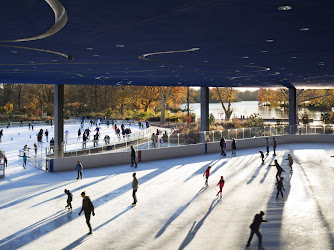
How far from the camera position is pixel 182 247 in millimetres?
9391

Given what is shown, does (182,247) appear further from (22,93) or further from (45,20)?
(22,93)

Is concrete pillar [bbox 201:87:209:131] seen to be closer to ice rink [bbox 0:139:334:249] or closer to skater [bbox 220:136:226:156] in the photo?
skater [bbox 220:136:226:156]

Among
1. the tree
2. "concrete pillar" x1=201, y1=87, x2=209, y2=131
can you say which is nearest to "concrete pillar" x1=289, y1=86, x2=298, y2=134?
"concrete pillar" x1=201, y1=87, x2=209, y2=131

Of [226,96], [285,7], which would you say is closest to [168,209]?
[285,7]

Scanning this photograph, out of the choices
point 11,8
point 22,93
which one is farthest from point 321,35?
point 22,93

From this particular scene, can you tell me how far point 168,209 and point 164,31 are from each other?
647cm

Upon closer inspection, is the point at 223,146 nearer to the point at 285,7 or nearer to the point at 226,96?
the point at 285,7

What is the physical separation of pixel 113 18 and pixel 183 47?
4.20 metres

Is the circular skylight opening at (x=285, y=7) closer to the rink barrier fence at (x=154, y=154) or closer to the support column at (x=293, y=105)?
the rink barrier fence at (x=154, y=154)

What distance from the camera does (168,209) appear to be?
42.0ft

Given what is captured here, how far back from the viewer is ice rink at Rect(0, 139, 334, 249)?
9.91 meters

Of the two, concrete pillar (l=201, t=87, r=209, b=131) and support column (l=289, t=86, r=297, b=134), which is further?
support column (l=289, t=86, r=297, b=134)

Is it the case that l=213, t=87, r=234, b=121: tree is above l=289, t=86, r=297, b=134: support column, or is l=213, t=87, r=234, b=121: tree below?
above

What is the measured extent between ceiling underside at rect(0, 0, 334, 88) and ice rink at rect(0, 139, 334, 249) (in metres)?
5.24
